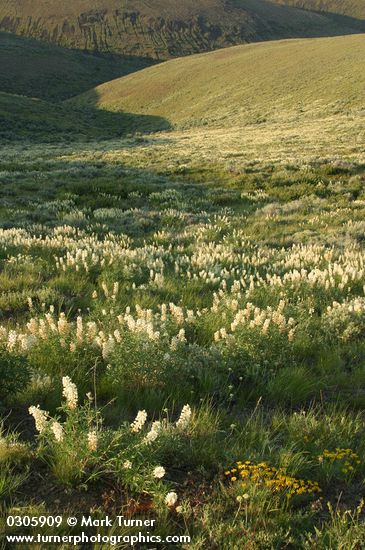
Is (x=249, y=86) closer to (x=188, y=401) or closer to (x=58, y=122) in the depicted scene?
(x=58, y=122)

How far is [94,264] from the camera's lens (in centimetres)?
786

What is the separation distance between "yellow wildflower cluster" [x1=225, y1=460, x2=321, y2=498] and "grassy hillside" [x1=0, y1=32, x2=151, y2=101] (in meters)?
126

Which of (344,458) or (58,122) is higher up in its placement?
(58,122)

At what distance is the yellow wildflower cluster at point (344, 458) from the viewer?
306cm

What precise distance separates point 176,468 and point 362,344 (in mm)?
2751

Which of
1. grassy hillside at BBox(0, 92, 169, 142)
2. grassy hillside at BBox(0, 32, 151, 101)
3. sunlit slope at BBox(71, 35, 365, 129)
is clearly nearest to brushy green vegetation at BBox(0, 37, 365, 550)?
sunlit slope at BBox(71, 35, 365, 129)

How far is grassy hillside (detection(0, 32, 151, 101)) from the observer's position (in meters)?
121

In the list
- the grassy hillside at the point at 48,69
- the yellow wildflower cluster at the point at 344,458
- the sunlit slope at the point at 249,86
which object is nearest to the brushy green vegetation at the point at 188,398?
the yellow wildflower cluster at the point at 344,458

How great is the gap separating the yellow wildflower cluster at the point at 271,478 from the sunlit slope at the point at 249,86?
186 feet

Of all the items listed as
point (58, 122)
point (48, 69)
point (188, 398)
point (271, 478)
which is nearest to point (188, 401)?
point (188, 398)

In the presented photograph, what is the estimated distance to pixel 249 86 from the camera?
8306cm

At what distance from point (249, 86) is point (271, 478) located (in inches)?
3461

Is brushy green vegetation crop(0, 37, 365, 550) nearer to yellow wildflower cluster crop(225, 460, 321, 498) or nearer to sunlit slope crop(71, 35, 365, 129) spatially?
yellow wildflower cluster crop(225, 460, 321, 498)

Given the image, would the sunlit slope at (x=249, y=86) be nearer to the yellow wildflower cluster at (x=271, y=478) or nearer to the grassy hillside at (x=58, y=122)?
the grassy hillside at (x=58, y=122)
